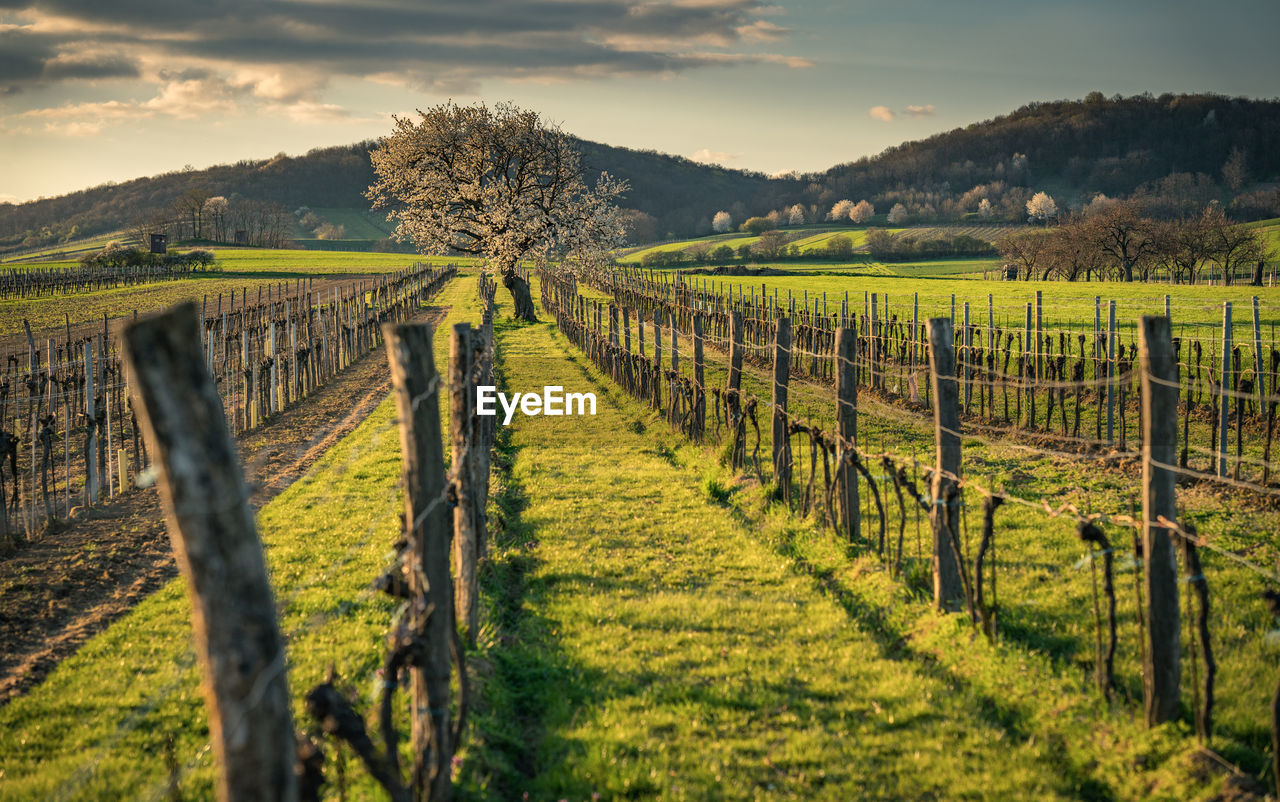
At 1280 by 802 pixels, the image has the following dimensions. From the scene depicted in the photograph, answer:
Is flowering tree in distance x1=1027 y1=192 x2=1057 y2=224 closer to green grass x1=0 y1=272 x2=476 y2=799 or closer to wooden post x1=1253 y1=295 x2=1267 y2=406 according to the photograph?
wooden post x1=1253 y1=295 x2=1267 y2=406

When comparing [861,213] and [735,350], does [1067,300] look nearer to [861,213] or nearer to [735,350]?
[735,350]

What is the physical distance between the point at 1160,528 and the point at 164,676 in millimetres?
6403

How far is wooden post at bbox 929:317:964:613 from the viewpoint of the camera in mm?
7020

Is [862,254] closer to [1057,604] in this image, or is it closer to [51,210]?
[1057,604]

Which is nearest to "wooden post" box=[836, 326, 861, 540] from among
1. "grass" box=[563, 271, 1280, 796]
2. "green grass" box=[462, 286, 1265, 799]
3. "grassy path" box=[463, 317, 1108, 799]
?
"grass" box=[563, 271, 1280, 796]

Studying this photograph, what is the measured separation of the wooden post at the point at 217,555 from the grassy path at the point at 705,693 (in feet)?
6.80

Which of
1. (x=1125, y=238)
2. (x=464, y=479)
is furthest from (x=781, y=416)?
(x=1125, y=238)

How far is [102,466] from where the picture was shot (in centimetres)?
1338

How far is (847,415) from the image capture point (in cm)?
920

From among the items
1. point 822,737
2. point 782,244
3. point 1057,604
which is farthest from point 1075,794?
point 782,244

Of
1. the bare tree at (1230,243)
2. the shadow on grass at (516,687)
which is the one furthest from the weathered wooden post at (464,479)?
the bare tree at (1230,243)

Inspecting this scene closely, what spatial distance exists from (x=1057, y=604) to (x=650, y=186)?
17126 cm

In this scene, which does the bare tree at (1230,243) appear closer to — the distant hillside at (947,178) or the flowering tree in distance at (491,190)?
the flowering tree in distance at (491,190)

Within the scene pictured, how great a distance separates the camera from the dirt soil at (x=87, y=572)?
22.3 feet
